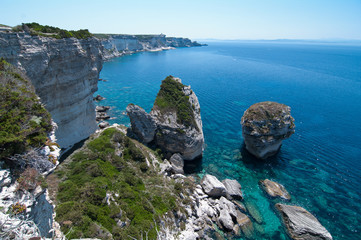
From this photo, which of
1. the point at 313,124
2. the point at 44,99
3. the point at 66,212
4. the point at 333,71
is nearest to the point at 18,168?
the point at 66,212

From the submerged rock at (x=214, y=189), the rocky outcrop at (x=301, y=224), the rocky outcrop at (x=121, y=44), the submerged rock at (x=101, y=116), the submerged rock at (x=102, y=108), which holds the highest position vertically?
the rocky outcrop at (x=121, y=44)

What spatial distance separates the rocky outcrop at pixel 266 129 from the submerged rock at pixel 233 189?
9066 millimetres

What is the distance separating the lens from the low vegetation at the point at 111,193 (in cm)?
1376

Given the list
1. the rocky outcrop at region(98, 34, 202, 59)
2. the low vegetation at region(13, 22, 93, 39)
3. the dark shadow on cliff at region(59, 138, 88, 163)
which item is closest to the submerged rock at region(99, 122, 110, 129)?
the dark shadow on cliff at region(59, 138, 88, 163)

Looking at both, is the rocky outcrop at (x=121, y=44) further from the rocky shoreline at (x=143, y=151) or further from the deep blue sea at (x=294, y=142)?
the rocky shoreline at (x=143, y=151)

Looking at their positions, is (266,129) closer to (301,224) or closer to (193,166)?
(193,166)

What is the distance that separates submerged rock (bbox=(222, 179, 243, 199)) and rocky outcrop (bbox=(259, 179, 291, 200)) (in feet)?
12.6

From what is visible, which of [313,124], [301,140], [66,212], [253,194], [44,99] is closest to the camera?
[66,212]

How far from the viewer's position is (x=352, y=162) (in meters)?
32.2

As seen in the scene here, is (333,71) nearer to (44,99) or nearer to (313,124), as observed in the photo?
(313,124)

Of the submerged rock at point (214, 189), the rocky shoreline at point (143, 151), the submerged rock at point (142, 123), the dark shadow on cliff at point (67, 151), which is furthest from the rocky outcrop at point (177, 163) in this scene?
the dark shadow on cliff at point (67, 151)

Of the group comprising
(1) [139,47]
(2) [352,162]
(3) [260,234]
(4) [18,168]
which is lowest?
(3) [260,234]

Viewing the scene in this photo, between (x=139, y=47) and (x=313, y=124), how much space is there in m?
174

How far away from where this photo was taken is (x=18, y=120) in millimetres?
11359
